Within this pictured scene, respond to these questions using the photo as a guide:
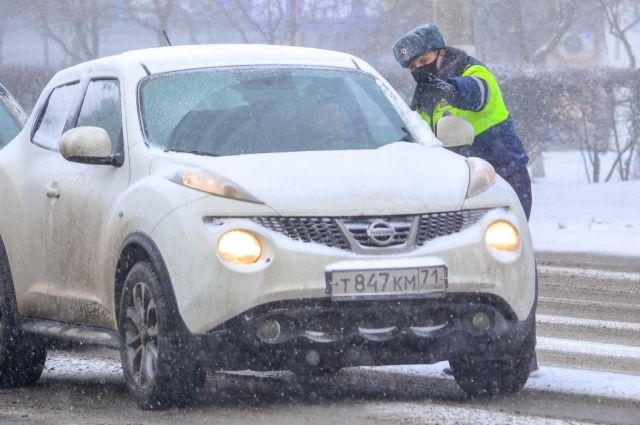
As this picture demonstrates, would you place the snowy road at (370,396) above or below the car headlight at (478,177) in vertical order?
below

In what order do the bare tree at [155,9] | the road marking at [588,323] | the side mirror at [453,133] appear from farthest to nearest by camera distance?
the bare tree at [155,9] → the road marking at [588,323] → the side mirror at [453,133]

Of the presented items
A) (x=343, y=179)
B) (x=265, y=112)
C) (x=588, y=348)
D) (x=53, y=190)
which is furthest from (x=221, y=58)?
(x=588, y=348)

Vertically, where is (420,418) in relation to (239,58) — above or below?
below

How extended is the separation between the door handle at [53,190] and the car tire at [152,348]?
1.02 m

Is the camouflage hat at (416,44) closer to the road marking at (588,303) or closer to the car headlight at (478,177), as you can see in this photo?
the car headlight at (478,177)

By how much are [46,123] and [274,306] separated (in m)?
2.55

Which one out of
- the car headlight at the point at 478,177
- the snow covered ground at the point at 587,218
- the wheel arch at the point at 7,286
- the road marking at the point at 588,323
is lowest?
the snow covered ground at the point at 587,218

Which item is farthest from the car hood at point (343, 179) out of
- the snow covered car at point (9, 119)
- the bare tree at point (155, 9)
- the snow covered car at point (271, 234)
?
the bare tree at point (155, 9)

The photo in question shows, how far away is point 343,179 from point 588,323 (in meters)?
4.24

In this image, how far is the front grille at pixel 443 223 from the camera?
6207mm

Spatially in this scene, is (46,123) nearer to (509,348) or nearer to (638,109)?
(509,348)

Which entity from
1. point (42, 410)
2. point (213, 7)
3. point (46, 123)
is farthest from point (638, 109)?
point (213, 7)

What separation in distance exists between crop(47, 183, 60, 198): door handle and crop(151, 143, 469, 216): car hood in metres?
0.90

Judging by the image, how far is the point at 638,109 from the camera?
20438mm
